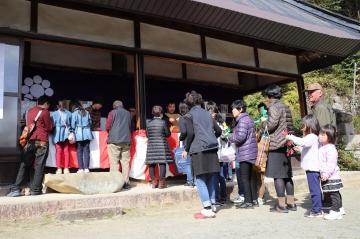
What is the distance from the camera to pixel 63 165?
665 centimetres

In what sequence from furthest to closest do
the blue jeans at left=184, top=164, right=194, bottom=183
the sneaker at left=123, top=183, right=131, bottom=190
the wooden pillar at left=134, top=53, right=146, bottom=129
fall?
the wooden pillar at left=134, top=53, right=146, bottom=129
the blue jeans at left=184, top=164, right=194, bottom=183
the sneaker at left=123, top=183, right=131, bottom=190

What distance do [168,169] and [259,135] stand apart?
2278 millimetres

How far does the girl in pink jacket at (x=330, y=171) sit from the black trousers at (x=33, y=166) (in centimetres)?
427

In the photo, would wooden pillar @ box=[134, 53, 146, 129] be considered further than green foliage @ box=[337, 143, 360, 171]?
No

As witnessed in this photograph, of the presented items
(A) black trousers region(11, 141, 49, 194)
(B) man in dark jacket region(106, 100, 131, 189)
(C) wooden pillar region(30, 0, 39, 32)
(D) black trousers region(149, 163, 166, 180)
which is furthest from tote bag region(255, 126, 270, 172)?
(C) wooden pillar region(30, 0, 39, 32)

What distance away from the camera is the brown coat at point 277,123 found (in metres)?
5.07

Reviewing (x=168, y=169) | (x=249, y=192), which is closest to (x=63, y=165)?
(x=168, y=169)

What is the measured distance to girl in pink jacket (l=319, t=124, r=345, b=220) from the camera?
461 cm

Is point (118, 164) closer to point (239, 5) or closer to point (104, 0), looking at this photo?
point (104, 0)

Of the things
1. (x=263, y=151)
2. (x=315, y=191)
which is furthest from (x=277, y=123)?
(x=315, y=191)

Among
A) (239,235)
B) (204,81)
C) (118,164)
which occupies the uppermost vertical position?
(204,81)

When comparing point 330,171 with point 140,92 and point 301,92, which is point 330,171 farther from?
point 301,92

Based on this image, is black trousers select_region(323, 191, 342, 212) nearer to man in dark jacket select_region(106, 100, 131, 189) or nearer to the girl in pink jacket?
the girl in pink jacket

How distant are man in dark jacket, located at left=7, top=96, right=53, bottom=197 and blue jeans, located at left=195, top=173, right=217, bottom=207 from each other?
264 centimetres
